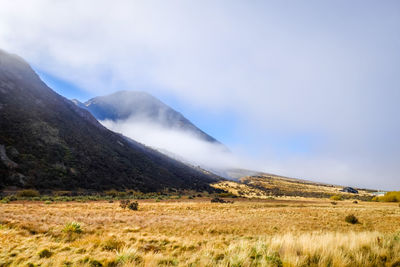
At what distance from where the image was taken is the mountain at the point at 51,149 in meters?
34.0

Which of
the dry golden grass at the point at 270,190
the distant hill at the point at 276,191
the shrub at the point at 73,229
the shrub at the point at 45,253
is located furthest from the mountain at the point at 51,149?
the shrub at the point at 45,253

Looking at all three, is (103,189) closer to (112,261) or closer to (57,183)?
(57,183)

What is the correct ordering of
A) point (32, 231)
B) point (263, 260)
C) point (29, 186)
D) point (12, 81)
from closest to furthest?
point (263, 260) → point (32, 231) → point (29, 186) → point (12, 81)

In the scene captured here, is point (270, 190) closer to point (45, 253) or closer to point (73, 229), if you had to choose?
point (73, 229)

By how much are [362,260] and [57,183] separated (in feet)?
136

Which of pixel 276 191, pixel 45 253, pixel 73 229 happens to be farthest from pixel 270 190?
pixel 45 253

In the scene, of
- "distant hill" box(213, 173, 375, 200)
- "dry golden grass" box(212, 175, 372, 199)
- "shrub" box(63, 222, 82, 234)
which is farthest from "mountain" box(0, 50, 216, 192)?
"shrub" box(63, 222, 82, 234)

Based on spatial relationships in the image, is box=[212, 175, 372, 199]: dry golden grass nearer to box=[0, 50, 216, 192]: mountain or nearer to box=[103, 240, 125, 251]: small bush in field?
box=[0, 50, 216, 192]: mountain

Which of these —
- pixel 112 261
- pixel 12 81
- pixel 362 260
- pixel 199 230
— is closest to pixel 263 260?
pixel 362 260

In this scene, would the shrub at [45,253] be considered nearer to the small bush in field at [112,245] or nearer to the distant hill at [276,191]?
the small bush in field at [112,245]

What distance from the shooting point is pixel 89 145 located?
5359 centimetres

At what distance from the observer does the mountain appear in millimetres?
33978

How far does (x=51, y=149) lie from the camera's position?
41.6 m

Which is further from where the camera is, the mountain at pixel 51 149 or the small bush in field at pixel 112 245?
the mountain at pixel 51 149
